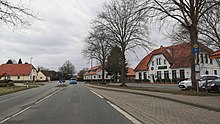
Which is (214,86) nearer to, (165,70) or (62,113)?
(62,113)

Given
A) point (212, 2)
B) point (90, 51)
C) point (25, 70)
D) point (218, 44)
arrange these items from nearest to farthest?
point (212, 2), point (218, 44), point (90, 51), point (25, 70)

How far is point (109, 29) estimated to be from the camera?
131 feet

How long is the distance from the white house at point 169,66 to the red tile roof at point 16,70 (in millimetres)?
45910

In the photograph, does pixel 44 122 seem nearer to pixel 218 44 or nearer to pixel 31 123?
pixel 31 123

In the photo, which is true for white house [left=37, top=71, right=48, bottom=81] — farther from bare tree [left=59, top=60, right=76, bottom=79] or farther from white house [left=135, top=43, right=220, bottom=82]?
white house [left=135, top=43, right=220, bottom=82]

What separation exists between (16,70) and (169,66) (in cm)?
6279

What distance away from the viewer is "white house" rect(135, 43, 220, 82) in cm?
5491

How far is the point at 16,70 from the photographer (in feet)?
331

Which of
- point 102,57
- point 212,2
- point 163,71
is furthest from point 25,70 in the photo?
point 212,2

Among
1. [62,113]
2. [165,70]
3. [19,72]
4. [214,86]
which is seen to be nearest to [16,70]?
[19,72]

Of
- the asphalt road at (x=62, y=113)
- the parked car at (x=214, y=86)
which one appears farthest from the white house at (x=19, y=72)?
the asphalt road at (x=62, y=113)

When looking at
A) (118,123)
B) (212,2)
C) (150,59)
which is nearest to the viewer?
(118,123)

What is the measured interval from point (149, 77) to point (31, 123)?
6116 cm

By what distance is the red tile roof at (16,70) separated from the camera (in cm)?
9959
